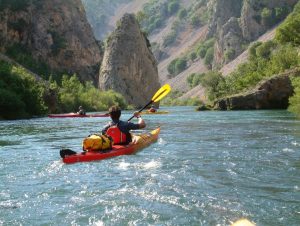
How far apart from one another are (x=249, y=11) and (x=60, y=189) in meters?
166

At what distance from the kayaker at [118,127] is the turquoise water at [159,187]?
854 mm

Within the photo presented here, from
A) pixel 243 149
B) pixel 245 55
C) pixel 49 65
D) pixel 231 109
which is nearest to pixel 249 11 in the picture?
pixel 245 55

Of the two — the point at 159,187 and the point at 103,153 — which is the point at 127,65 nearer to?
the point at 103,153

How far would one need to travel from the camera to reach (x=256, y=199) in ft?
25.8

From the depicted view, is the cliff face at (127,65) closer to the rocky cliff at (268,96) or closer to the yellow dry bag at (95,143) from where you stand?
the rocky cliff at (268,96)

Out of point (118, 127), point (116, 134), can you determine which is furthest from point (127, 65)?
point (118, 127)

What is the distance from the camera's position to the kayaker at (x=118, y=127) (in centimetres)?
1381

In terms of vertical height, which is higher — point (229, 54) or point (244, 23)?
point (244, 23)

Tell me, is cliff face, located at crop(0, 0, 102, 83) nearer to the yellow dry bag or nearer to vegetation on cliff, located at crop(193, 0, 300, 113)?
vegetation on cliff, located at crop(193, 0, 300, 113)

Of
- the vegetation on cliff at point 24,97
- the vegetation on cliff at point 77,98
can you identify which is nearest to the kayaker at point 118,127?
the vegetation on cliff at point 24,97

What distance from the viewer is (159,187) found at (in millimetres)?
8914

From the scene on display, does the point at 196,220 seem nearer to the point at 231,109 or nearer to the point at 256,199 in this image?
the point at 256,199

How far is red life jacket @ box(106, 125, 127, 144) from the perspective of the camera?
45.8 feet

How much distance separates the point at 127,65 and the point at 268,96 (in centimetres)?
5911
